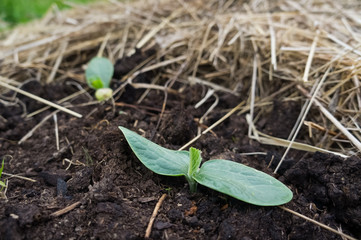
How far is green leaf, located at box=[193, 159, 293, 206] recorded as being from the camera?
1.11 metres

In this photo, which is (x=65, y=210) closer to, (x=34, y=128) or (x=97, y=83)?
(x=34, y=128)

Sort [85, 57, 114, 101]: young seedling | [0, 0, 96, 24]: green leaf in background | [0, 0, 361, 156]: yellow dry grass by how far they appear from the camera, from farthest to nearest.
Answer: [0, 0, 96, 24]: green leaf in background < [85, 57, 114, 101]: young seedling < [0, 0, 361, 156]: yellow dry grass

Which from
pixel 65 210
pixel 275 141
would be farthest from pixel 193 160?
pixel 275 141

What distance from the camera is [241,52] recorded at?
83.3 inches

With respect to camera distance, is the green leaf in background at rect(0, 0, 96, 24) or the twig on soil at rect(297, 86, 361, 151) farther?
the green leaf in background at rect(0, 0, 96, 24)

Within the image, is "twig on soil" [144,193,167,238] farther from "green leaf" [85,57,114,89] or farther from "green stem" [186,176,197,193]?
"green leaf" [85,57,114,89]

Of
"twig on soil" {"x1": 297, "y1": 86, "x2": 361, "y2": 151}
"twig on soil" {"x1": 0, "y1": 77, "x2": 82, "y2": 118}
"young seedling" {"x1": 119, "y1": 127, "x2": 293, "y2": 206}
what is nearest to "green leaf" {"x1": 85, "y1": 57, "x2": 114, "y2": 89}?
"twig on soil" {"x1": 0, "y1": 77, "x2": 82, "y2": 118}

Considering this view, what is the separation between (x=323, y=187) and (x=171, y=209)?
0.61 meters

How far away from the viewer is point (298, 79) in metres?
1.81

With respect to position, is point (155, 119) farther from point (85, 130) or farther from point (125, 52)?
point (125, 52)

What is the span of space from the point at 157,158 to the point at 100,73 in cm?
98

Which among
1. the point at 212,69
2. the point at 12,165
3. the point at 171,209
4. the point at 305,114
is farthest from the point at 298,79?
the point at 12,165

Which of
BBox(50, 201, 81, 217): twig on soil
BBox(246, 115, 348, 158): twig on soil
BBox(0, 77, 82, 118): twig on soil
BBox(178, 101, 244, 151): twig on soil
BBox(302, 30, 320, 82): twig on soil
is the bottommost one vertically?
BBox(246, 115, 348, 158): twig on soil

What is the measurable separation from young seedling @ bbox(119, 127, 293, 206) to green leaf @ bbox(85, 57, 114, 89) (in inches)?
32.8
